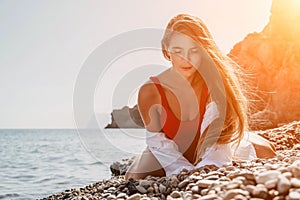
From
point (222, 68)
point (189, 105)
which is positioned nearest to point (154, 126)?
point (189, 105)

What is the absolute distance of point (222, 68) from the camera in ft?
13.5

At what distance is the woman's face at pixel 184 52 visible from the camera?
13.1ft

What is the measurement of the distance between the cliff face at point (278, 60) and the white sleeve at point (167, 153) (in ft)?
87.8

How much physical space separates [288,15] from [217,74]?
33.1m

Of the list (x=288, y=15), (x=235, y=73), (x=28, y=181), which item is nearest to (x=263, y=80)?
(x=288, y=15)

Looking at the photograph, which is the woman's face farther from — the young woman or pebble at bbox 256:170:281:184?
pebble at bbox 256:170:281:184

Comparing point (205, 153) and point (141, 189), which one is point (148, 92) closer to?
point (205, 153)

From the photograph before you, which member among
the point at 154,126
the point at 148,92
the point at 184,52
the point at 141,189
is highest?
the point at 184,52

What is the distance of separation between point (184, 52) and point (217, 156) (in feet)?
3.64

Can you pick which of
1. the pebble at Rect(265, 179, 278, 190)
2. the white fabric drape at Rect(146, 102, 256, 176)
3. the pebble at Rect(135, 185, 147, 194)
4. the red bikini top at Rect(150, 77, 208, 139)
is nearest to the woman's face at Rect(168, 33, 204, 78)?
the red bikini top at Rect(150, 77, 208, 139)

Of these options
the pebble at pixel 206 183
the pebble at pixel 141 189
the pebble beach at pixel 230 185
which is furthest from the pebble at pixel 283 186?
the pebble at pixel 141 189

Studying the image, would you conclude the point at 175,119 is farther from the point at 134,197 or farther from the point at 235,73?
the point at 134,197

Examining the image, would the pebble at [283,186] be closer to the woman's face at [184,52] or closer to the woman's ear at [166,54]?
the woman's face at [184,52]

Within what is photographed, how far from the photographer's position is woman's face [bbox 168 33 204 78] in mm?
3990
